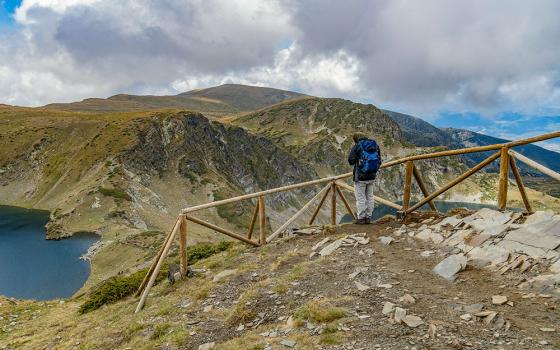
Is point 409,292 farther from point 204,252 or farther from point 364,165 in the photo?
point 204,252

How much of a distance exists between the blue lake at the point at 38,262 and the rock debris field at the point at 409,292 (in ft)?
229

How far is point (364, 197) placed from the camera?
16.3 m

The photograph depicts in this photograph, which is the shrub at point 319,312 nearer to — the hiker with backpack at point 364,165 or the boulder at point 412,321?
the boulder at point 412,321

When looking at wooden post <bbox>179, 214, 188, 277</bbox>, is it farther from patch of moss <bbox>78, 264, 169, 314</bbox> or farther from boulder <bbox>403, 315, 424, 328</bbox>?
boulder <bbox>403, 315, 424, 328</bbox>

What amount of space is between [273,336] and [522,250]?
6579mm

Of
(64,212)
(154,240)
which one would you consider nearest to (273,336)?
(154,240)

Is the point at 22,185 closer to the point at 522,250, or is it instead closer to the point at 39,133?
the point at 39,133

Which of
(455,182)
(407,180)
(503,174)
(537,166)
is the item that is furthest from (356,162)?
(537,166)

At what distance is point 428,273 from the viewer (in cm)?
1057

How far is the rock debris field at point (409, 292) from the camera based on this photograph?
755cm

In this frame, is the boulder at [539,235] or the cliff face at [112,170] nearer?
the boulder at [539,235]

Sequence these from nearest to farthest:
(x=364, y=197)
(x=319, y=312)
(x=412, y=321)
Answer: (x=412, y=321) < (x=319, y=312) < (x=364, y=197)

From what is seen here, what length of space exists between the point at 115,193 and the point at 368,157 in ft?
377

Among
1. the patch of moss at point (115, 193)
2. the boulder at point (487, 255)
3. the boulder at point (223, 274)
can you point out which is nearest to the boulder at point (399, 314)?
the boulder at point (487, 255)
